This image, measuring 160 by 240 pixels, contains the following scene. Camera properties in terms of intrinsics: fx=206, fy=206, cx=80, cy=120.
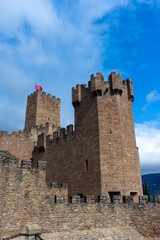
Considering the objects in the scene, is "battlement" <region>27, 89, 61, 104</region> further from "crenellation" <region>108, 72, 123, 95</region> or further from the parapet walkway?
the parapet walkway

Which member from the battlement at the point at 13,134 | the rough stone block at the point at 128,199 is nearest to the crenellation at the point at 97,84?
the rough stone block at the point at 128,199

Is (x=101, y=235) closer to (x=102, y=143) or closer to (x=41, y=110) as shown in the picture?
(x=102, y=143)

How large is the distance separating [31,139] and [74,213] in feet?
49.4

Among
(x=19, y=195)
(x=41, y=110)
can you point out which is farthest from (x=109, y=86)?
(x=41, y=110)

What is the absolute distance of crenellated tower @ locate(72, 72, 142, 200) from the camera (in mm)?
13070

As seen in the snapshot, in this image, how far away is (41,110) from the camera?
95.2ft

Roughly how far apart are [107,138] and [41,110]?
55.6ft

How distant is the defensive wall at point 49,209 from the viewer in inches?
351

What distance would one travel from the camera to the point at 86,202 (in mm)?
10602

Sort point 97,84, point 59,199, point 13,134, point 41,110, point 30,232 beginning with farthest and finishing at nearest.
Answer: point 41,110
point 13,134
point 97,84
point 59,199
point 30,232

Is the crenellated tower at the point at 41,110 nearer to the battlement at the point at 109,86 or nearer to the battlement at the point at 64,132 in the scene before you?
the battlement at the point at 64,132

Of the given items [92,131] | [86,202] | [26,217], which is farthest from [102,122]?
[26,217]

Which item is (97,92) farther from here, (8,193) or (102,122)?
(8,193)

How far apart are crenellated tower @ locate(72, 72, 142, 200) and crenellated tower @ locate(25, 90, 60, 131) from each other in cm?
1284
